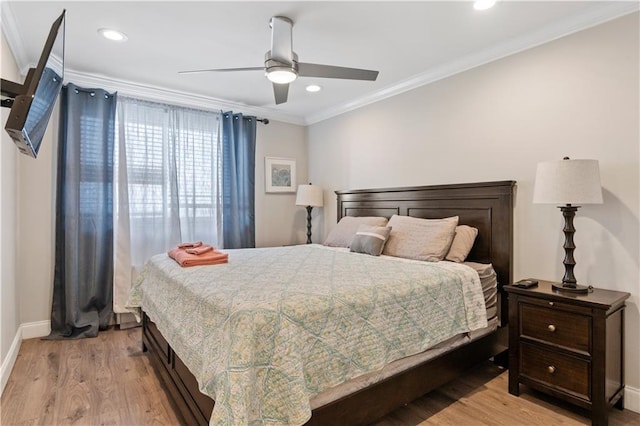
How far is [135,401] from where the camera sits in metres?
2.27

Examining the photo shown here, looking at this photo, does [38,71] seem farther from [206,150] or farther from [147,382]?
[206,150]

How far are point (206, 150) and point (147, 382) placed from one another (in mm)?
2661

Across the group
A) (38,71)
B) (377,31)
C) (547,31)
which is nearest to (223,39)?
(377,31)

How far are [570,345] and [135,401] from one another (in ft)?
9.06

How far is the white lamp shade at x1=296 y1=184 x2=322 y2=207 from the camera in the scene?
15.2 ft

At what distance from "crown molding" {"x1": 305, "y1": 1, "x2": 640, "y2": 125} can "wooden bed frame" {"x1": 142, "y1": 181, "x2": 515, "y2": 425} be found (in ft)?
3.50

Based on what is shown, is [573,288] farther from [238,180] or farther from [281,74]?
[238,180]

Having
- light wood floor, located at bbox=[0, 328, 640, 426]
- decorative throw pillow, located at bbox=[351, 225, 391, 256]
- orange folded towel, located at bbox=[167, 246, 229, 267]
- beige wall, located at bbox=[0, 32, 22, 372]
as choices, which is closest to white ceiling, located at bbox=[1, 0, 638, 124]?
beige wall, located at bbox=[0, 32, 22, 372]

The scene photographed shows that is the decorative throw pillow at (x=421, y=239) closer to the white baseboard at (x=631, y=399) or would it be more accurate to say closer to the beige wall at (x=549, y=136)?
the beige wall at (x=549, y=136)

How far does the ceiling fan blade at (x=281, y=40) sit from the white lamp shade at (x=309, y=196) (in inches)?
94.7

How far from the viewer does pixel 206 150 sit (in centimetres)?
427

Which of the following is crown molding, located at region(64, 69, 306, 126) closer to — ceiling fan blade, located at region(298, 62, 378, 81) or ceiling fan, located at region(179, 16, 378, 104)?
ceiling fan, located at region(179, 16, 378, 104)

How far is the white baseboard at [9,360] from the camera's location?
7.93ft

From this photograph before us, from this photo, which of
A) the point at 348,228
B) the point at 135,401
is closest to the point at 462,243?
the point at 348,228
